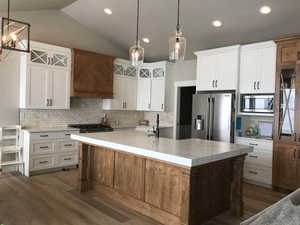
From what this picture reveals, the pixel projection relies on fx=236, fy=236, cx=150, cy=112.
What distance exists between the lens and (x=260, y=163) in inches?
172

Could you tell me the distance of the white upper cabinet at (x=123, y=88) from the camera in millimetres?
6340

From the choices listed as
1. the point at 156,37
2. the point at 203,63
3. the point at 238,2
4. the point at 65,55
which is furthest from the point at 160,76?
the point at 238,2

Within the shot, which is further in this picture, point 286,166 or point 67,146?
point 67,146

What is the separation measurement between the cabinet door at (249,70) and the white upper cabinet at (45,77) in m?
3.74

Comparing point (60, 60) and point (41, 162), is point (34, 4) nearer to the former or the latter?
point (60, 60)

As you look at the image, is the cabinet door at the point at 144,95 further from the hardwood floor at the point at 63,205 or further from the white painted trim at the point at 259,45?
the hardwood floor at the point at 63,205

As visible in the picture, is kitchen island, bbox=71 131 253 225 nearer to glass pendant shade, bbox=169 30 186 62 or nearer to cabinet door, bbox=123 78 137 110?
glass pendant shade, bbox=169 30 186 62

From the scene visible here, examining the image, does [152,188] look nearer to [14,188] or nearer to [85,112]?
[14,188]

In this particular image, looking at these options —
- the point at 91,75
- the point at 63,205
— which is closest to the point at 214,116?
the point at 91,75

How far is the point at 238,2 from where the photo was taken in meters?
3.90

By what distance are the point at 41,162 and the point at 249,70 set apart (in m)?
4.48

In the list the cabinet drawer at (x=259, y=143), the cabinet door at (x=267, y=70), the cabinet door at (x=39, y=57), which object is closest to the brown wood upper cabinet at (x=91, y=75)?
the cabinet door at (x=39, y=57)

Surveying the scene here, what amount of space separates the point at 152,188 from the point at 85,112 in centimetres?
368

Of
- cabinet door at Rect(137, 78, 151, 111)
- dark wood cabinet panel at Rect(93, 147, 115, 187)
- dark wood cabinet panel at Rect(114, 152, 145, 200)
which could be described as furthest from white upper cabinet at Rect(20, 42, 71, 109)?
dark wood cabinet panel at Rect(114, 152, 145, 200)
